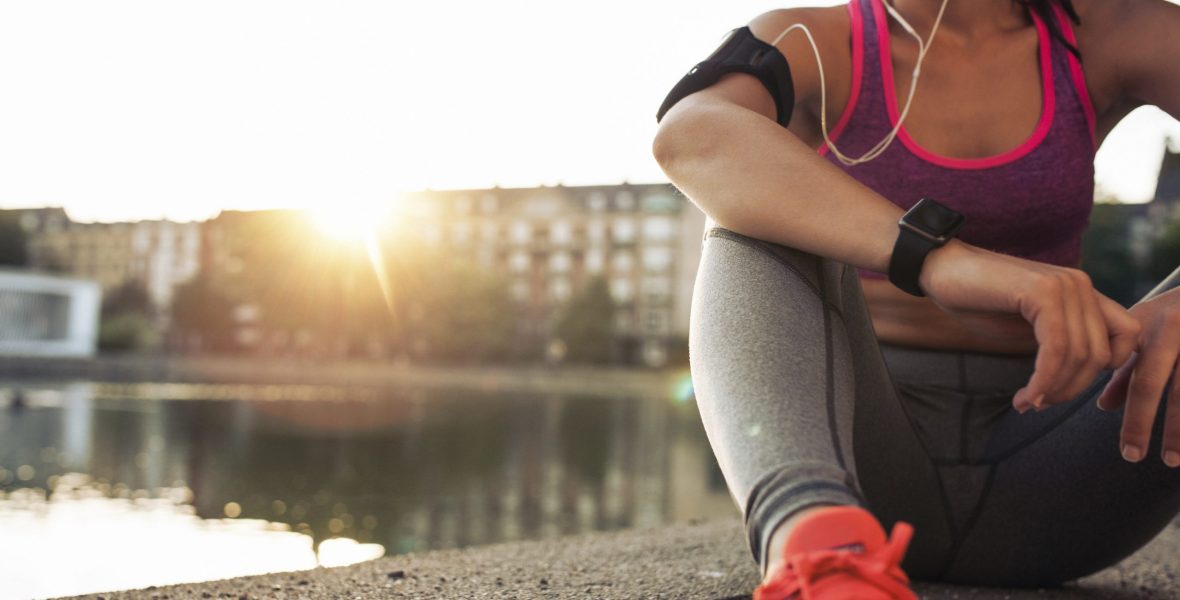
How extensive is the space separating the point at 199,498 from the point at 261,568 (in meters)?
2.72

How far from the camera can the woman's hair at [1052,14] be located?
53.3 inches

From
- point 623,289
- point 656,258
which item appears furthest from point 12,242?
point 656,258

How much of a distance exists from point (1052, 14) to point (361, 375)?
37088mm

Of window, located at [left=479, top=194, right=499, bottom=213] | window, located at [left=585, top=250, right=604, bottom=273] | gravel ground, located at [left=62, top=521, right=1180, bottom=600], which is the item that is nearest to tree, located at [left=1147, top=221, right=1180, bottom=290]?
window, located at [left=585, top=250, right=604, bottom=273]

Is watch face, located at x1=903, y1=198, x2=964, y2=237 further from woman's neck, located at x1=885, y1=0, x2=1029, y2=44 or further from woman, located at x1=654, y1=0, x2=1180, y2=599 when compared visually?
woman's neck, located at x1=885, y1=0, x2=1029, y2=44

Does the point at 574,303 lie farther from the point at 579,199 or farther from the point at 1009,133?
the point at 1009,133

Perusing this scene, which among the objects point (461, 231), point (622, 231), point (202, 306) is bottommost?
point (202, 306)

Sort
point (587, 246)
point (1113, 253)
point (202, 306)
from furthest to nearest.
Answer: point (587, 246), point (202, 306), point (1113, 253)

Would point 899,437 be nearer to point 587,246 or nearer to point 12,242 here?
point 587,246

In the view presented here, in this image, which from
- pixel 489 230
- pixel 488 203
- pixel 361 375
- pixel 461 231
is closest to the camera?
pixel 361 375

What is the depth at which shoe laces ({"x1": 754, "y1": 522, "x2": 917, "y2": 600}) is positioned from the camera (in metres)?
0.72

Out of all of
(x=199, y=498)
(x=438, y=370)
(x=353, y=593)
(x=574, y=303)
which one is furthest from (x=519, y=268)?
(x=353, y=593)

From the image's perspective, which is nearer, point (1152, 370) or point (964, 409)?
point (1152, 370)

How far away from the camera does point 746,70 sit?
1.22m
